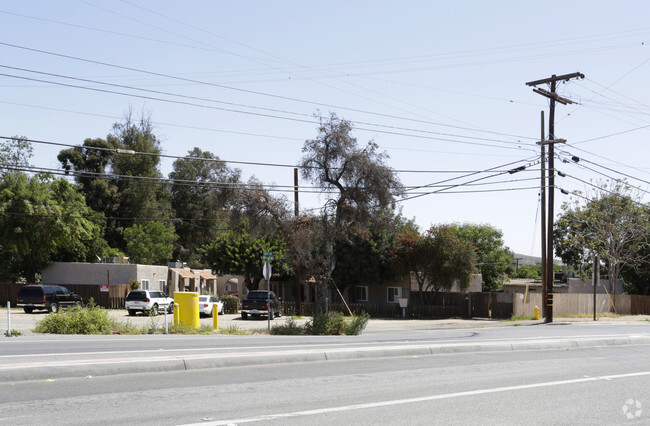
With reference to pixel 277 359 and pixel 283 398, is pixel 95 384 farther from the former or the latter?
pixel 277 359

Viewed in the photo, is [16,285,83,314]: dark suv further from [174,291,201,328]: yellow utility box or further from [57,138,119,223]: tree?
[57,138,119,223]: tree

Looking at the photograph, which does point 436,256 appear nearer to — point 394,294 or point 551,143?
point 394,294

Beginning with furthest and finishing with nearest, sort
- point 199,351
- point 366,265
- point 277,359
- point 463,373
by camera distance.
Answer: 1. point 366,265
2. point 199,351
3. point 277,359
4. point 463,373

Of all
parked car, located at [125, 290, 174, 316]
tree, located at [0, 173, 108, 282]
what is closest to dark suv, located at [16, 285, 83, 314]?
parked car, located at [125, 290, 174, 316]

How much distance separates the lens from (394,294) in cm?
5084

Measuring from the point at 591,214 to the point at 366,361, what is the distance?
42.0m

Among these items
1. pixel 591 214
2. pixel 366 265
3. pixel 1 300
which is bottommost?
pixel 1 300

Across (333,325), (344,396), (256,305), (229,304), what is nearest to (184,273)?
(229,304)

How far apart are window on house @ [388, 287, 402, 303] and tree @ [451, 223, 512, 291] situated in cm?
2649

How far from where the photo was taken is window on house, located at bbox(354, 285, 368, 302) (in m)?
52.6

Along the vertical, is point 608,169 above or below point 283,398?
above


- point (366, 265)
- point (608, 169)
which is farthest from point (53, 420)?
point (366, 265)

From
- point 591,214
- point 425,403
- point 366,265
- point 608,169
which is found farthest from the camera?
point 591,214

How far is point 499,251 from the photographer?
79.1 metres
